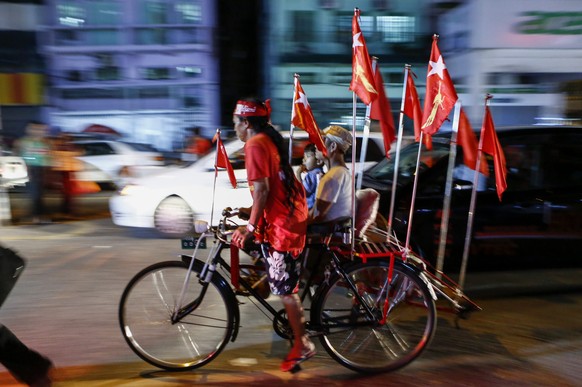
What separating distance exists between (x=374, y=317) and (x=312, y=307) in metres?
0.43

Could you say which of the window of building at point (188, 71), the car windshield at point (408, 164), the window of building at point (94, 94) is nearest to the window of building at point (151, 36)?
the window of building at point (188, 71)

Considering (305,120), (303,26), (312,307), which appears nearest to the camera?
(312,307)

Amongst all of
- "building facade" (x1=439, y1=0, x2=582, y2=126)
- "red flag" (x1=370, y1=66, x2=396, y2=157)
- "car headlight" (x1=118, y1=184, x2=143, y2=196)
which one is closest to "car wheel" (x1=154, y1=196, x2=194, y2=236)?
"car headlight" (x1=118, y1=184, x2=143, y2=196)

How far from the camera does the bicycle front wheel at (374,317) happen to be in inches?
139

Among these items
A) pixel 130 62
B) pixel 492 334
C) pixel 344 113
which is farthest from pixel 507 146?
pixel 130 62

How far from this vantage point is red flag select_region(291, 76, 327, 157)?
12.1 ft

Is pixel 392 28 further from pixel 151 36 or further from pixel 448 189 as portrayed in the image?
pixel 448 189

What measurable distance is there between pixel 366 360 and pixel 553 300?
7.86 feet

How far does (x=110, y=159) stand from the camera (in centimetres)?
1234

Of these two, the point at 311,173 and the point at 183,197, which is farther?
the point at 183,197

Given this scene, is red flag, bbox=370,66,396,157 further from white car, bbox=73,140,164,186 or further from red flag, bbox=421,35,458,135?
white car, bbox=73,140,164,186

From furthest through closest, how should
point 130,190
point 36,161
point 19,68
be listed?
point 19,68, point 36,161, point 130,190

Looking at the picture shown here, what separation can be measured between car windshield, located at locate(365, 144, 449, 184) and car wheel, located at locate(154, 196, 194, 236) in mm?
2968

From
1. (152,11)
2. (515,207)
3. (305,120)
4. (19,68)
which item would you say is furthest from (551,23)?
(19,68)
